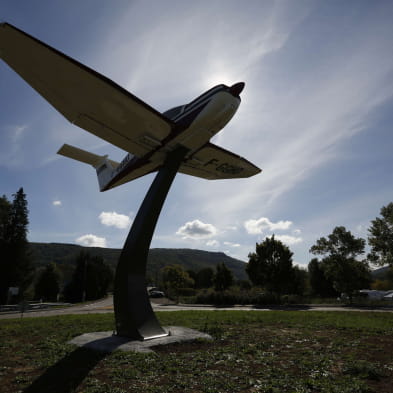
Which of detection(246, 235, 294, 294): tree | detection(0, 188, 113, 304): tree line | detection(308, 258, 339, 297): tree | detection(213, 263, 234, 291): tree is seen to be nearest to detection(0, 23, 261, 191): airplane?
detection(0, 188, 113, 304): tree line

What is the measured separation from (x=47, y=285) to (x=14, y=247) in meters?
16.1

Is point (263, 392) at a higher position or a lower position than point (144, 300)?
lower

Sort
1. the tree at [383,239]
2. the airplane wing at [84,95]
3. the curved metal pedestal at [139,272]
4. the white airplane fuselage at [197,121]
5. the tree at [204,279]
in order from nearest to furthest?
the airplane wing at [84,95]
the curved metal pedestal at [139,272]
the white airplane fuselage at [197,121]
the tree at [383,239]
the tree at [204,279]

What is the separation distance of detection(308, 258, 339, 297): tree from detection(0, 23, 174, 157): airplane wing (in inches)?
2203

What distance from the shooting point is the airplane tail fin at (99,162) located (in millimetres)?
12864

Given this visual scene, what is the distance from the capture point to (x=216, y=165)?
1309 cm

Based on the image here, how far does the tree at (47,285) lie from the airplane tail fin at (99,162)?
149ft

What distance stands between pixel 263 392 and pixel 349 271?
34869 mm

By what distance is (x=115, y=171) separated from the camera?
1399cm

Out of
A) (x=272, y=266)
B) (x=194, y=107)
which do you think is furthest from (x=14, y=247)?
(x=194, y=107)

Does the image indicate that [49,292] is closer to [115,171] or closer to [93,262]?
[93,262]

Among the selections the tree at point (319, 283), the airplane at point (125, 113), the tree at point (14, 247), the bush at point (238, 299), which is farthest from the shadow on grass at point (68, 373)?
the tree at point (319, 283)

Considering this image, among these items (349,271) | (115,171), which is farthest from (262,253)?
(115,171)

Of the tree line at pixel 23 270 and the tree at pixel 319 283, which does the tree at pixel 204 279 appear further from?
the tree line at pixel 23 270
